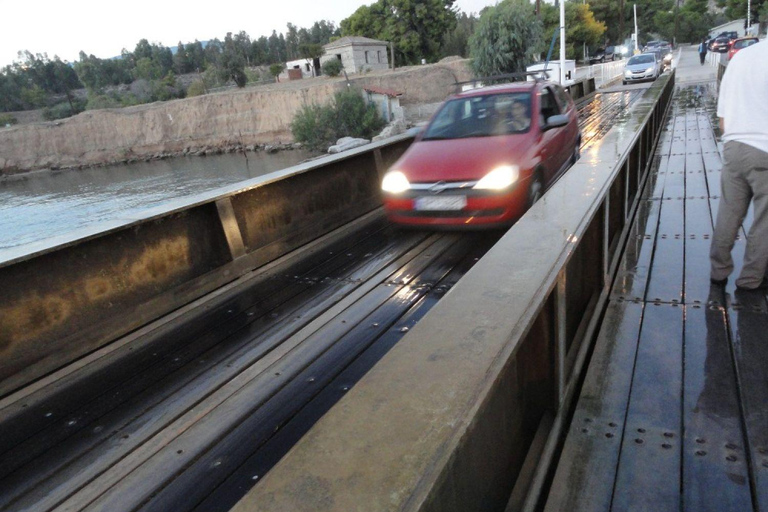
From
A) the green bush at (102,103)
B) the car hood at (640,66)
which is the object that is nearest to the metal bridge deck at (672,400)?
the car hood at (640,66)

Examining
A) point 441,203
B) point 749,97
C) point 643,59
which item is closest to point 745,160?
point 749,97

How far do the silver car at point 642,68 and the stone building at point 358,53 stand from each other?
160 ft

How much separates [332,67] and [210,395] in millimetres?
74139

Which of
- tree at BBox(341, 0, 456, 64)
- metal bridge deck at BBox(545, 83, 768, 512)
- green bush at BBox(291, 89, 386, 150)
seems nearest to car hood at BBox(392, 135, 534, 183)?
metal bridge deck at BBox(545, 83, 768, 512)

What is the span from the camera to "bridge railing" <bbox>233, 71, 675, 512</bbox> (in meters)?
1.05

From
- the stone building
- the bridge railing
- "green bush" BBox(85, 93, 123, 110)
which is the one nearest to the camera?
the bridge railing

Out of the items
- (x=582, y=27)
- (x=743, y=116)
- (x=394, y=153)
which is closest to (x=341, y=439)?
(x=743, y=116)

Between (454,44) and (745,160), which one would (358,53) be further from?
(745,160)

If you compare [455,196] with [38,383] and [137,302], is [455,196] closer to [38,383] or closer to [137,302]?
[137,302]

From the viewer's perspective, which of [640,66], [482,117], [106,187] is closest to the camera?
[482,117]

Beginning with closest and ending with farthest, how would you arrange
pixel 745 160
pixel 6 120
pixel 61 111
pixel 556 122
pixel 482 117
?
pixel 745 160, pixel 556 122, pixel 482 117, pixel 6 120, pixel 61 111

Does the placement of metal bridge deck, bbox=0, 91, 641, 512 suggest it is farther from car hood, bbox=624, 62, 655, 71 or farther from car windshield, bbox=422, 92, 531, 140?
car hood, bbox=624, 62, 655, 71

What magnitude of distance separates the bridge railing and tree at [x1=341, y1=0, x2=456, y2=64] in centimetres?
7975

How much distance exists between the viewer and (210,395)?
3053 mm
